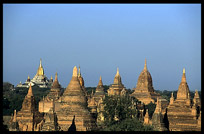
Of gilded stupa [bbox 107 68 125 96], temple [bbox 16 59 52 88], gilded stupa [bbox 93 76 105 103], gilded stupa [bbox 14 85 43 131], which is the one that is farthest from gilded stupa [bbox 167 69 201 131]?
temple [bbox 16 59 52 88]

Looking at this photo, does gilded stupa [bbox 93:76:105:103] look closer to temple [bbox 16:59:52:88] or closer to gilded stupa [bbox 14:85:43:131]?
gilded stupa [bbox 14:85:43:131]

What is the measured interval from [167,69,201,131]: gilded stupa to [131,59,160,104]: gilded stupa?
16.3m

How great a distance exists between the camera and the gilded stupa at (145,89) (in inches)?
3332

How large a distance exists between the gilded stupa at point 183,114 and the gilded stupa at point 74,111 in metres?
6.20

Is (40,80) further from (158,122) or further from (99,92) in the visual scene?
(158,122)

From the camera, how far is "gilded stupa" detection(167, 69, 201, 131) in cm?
6278

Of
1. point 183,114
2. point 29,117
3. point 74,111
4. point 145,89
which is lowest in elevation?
point 29,117

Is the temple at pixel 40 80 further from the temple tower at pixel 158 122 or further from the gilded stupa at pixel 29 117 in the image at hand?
the temple tower at pixel 158 122

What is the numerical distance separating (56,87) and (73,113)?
29.2 metres

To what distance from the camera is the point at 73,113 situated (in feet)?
199

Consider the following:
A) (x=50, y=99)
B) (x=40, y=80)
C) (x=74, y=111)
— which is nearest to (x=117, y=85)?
(x=50, y=99)

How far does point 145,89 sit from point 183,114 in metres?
21.4

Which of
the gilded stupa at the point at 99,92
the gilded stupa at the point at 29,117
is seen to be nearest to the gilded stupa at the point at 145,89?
the gilded stupa at the point at 99,92

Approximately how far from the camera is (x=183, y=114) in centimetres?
6456
